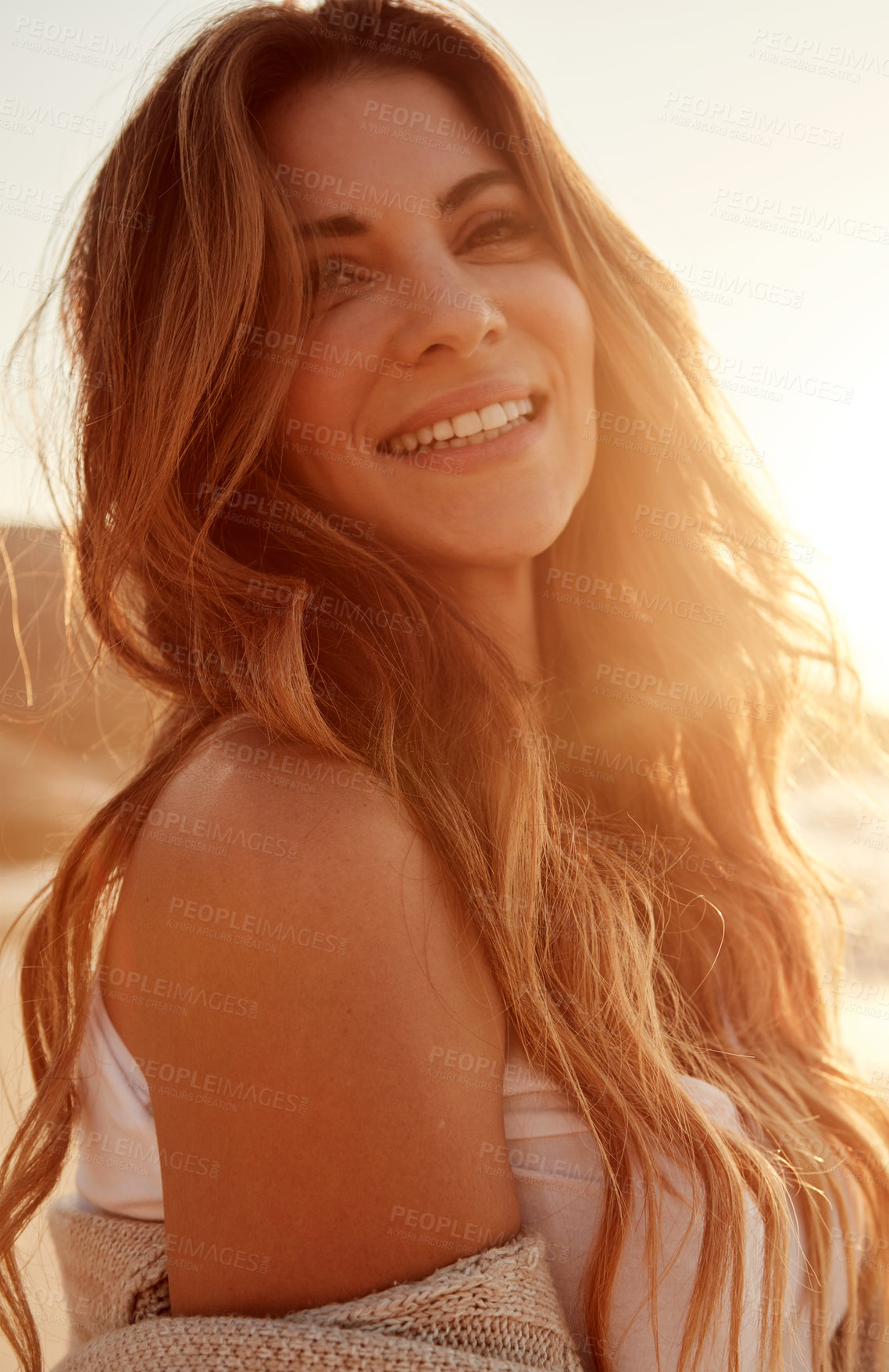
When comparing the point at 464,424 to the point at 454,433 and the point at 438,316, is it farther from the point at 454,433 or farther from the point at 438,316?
the point at 438,316

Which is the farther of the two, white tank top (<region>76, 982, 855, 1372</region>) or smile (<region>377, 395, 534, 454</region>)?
smile (<region>377, 395, 534, 454</region>)

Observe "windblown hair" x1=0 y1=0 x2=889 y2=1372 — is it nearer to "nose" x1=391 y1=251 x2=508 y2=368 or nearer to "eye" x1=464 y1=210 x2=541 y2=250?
"eye" x1=464 y1=210 x2=541 y2=250

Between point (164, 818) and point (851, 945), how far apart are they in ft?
5.23

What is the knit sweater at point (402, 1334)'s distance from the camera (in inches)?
34.2

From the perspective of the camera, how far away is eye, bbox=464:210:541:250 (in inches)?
61.7

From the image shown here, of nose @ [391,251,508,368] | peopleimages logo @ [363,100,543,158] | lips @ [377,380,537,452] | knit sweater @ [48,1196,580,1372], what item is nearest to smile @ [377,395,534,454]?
lips @ [377,380,537,452]

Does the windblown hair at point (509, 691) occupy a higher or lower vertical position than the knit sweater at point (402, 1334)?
higher

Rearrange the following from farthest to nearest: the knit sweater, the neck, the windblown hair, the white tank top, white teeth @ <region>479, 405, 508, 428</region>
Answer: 1. the neck
2. white teeth @ <region>479, 405, 508, 428</region>
3. the windblown hair
4. the white tank top
5. the knit sweater

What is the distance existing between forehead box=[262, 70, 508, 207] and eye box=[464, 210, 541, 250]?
0.08 m

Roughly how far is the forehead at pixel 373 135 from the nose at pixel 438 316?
0.15 m

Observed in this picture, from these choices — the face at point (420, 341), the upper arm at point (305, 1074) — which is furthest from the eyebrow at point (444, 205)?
the upper arm at point (305, 1074)

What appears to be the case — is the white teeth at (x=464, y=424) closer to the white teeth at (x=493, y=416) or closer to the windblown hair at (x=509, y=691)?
the white teeth at (x=493, y=416)

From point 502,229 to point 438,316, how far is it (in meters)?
0.31

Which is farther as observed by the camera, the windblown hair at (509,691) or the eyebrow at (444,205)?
the eyebrow at (444,205)
